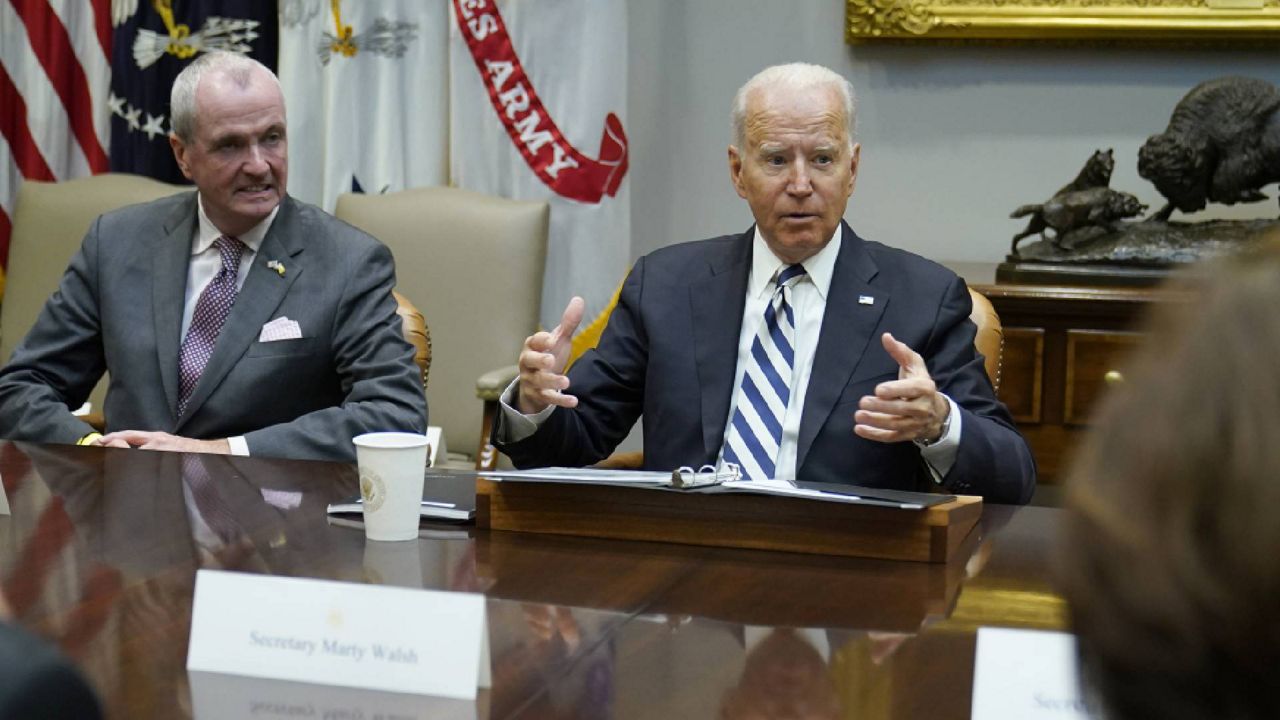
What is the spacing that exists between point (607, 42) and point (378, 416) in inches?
77.5

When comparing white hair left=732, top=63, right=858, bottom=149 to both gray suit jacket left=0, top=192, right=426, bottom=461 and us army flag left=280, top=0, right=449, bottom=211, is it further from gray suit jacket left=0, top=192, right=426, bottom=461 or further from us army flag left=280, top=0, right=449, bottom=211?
us army flag left=280, top=0, right=449, bottom=211

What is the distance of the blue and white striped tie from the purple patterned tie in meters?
1.10

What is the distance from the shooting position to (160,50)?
4.73 m

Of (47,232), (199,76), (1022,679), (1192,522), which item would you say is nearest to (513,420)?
(199,76)

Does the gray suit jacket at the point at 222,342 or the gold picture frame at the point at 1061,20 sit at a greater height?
the gold picture frame at the point at 1061,20

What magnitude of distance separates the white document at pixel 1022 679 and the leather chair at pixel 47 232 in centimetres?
364

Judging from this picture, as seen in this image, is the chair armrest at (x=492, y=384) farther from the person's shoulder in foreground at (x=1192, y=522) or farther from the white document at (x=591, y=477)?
the person's shoulder in foreground at (x=1192, y=522)

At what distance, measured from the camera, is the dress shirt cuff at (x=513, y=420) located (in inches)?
95.2

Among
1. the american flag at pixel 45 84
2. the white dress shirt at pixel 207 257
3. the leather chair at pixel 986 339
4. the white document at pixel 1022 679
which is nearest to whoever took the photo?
the white document at pixel 1022 679

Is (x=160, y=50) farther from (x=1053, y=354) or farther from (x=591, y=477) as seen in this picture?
(x=591, y=477)

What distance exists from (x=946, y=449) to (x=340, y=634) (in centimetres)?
117

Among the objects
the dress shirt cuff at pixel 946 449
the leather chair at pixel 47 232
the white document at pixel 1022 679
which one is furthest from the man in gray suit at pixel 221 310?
the white document at pixel 1022 679

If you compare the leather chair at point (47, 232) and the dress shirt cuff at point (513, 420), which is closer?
the dress shirt cuff at point (513, 420)

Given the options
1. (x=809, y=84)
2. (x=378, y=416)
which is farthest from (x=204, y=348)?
(x=809, y=84)
